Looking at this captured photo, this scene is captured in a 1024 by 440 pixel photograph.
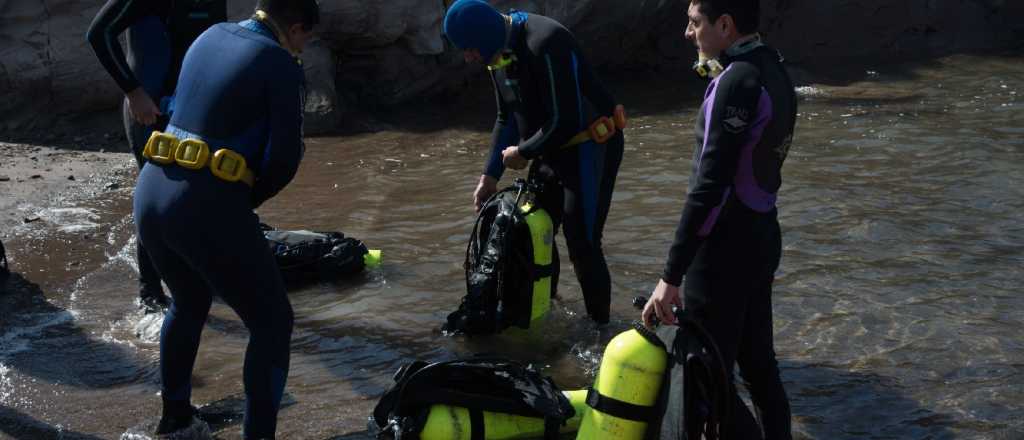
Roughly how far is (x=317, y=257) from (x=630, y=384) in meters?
2.91

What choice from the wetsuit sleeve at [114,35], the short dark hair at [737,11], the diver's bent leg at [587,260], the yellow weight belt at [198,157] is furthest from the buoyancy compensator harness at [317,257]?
the short dark hair at [737,11]

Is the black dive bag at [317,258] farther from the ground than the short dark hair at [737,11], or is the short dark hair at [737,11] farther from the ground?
the short dark hair at [737,11]

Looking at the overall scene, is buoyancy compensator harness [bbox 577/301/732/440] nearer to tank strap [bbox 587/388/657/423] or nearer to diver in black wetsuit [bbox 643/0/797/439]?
tank strap [bbox 587/388/657/423]

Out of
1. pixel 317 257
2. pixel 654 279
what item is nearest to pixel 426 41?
pixel 317 257

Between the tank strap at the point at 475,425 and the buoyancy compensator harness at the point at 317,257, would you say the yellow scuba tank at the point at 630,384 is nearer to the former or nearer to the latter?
the tank strap at the point at 475,425

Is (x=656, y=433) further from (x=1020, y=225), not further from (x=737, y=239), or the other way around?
(x=1020, y=225)

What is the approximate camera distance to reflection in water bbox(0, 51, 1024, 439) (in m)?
4.32

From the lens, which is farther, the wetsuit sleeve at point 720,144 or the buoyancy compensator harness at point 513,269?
the buoyancy compensator harness at point 513,269

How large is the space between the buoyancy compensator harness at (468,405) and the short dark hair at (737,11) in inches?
51.8

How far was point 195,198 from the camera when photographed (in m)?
3.38

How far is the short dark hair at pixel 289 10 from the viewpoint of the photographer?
3.50 m

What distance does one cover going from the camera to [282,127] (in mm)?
3408

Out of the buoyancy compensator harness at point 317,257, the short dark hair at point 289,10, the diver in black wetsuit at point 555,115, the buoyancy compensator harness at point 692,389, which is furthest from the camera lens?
the buoyancy compensator harness at point 317,257

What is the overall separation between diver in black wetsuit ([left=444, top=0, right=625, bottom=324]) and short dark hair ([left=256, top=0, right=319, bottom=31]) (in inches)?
38.0
